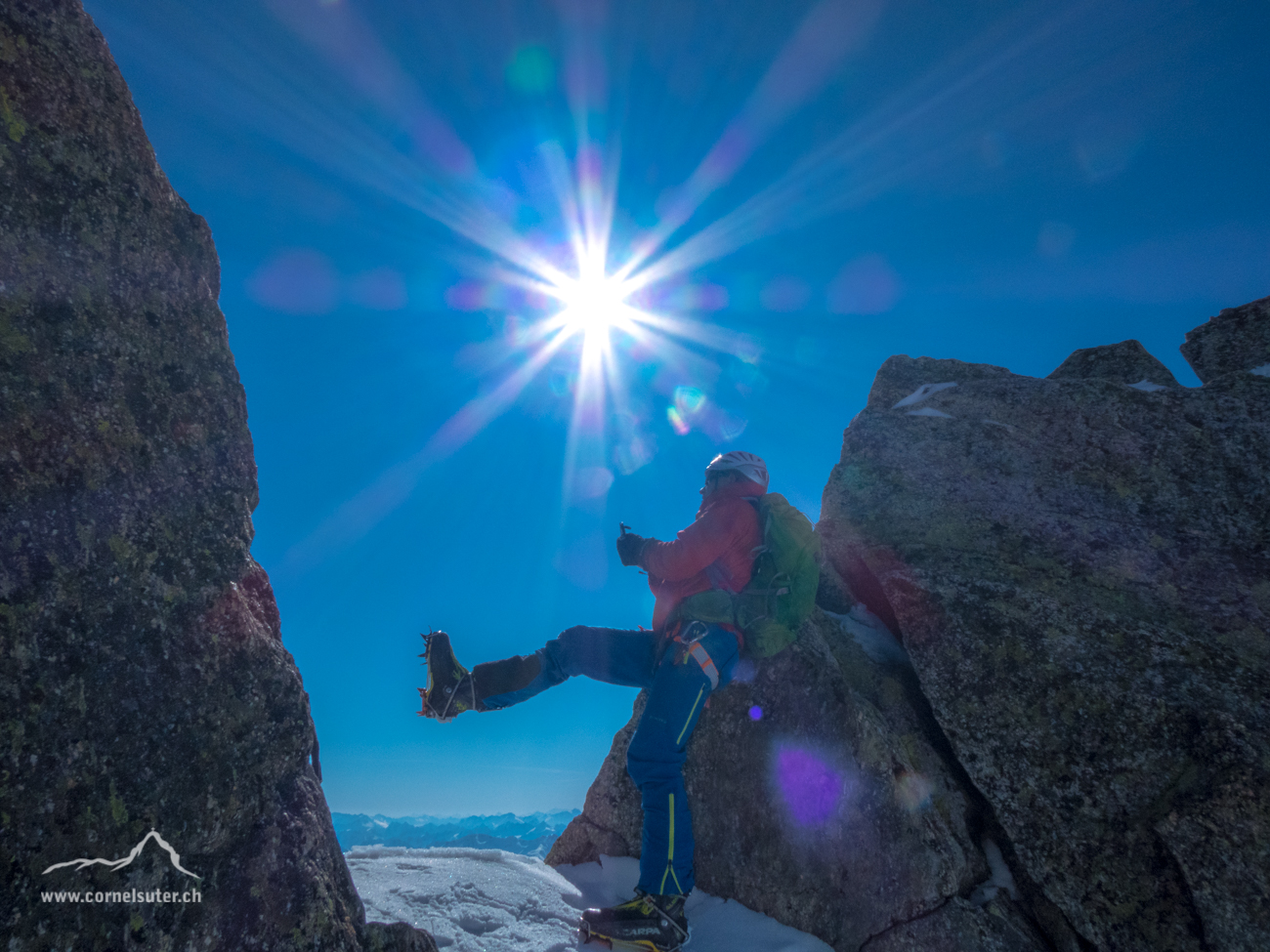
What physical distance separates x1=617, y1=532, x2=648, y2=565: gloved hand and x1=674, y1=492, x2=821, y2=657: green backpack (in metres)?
1.07

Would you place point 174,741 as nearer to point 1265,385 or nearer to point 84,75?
point 84,75

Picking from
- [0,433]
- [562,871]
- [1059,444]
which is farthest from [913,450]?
[0,433]

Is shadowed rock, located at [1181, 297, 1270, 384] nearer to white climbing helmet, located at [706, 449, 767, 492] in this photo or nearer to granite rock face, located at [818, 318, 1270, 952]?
granite rock face, located at [818, 318, 1270, 952]

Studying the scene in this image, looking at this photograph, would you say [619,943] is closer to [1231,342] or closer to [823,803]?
[823,803]

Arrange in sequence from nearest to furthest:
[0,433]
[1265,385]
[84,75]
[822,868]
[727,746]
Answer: [0,433]
[84,75]
[822,868]
[727,746]
[1265,385]

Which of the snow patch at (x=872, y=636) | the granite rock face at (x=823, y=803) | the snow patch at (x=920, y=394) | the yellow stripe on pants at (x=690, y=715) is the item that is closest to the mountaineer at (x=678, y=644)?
the yellow stripe on pants at (x=690, y=715)

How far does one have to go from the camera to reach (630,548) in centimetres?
861

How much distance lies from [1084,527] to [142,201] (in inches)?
510

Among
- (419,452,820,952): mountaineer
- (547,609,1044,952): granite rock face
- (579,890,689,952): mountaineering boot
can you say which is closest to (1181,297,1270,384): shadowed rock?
(547,609,1044,952): granite rock face

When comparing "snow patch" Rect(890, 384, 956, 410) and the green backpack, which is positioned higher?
"snow patch" Rect(890, 384, 956, 410)

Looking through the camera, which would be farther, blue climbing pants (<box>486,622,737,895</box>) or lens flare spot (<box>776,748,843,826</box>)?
lens flare spot (<box>776,748,843,826</box>)

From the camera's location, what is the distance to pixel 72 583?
13.7 feet

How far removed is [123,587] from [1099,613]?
10.7m

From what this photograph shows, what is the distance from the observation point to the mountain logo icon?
11.6 ft
